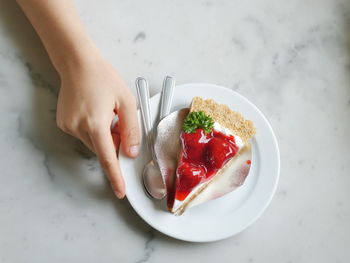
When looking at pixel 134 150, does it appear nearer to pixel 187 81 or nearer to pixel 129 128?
pixel 129 128

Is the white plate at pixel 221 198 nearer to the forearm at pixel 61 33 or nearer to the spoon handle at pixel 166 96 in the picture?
the spoon handle at pixel 166 96

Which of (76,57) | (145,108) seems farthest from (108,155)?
(76,57)

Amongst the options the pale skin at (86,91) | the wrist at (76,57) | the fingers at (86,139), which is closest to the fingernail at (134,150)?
the pale skin at (86,91)

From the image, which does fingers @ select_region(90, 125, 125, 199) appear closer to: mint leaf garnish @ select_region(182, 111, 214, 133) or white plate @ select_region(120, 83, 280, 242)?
white plate @ select_region(120, 83, 280, 242)

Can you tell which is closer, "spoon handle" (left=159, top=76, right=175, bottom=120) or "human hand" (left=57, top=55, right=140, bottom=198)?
"human hand" (left=57, top=55, right=140, bottom=198)

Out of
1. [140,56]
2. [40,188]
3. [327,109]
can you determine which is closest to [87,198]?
[40,188]

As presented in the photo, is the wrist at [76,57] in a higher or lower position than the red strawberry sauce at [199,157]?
higher

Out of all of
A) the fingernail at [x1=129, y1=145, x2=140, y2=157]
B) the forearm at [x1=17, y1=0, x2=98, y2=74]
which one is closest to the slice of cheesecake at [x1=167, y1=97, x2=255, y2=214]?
the fingernail at [x1=129, y1=145, x2=140, y2=157]
